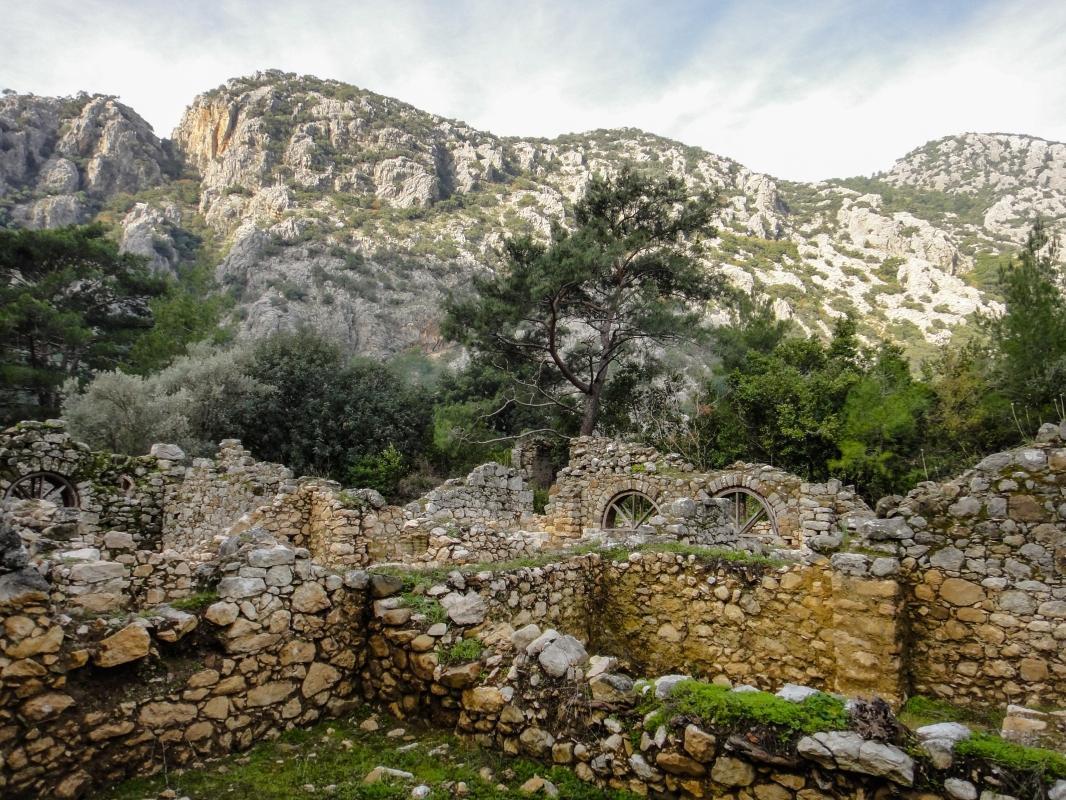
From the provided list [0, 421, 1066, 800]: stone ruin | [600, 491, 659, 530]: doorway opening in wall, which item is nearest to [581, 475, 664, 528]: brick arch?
[600, 491, 659, 530]: doorway opening in wall

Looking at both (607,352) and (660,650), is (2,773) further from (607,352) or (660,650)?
(607,352)

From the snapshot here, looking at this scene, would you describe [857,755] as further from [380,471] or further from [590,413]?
[380,471]

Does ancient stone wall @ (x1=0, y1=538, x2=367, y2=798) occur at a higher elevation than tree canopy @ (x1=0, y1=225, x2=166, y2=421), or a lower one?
lower

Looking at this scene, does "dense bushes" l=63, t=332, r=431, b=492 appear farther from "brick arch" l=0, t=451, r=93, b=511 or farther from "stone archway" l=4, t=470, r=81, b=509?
"brick arch" l=0, t=451, r=93, b=511

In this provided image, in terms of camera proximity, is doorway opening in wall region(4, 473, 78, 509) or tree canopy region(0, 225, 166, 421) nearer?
doorway opening in wall region(4, 473, 78, 509)

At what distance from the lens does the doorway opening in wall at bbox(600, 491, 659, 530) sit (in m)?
15.2

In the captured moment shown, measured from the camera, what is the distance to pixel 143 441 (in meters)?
17.3

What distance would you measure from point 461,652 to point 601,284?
19.9 m

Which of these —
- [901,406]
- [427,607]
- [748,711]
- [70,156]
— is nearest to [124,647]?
[427,607]

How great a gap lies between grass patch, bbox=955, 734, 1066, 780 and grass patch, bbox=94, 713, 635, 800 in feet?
5.05

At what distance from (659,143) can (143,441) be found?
107m

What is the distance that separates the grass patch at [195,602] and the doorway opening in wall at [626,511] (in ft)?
39.6

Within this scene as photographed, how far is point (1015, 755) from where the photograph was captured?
236 cm

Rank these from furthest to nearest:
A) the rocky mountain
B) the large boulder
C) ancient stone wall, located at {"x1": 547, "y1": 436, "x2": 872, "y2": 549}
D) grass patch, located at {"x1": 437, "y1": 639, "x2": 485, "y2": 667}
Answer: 1. the rocky mountain
2. ancient stone wall, located at {"x1": 547, "y1": 436, "x2": 872, "y2": 549}
3. grass patch, located at {"x1": 437, "y1": 639, "x2": 485, "y2": 667}
4. the large boulder
